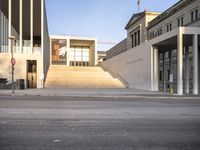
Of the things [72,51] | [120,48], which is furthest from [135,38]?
[72,51]

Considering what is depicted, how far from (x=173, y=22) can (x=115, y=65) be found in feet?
44.4

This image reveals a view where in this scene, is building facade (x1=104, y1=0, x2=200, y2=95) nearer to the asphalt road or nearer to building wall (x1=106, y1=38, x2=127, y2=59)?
building wall (x1=106, y1=38, x2=127, y2=59)

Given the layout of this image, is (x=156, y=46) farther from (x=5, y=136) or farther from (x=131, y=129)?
(x=5, y=136)

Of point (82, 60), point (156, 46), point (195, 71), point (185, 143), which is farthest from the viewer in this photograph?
point (82, 60)

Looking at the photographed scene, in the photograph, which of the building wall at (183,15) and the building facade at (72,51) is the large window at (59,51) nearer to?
the building facade at (72,51)

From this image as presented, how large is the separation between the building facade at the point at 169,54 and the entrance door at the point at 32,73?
46.5 feet

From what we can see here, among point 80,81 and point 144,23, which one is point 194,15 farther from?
point 144,23

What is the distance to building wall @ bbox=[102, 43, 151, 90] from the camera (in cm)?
3594

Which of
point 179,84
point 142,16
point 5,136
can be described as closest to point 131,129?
point 5,136

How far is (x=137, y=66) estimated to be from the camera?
40.1 metres

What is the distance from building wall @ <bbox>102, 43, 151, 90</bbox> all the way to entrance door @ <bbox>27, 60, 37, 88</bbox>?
14163mm

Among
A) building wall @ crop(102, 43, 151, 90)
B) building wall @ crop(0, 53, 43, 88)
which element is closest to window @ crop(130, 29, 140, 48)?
building wall @ crop(102, 43, 151, 90)

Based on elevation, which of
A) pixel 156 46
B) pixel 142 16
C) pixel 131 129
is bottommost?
pixel 131 129

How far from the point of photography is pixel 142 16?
6900 centimetres
